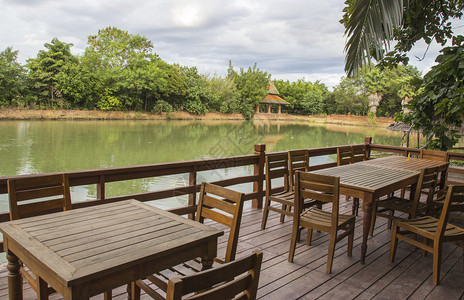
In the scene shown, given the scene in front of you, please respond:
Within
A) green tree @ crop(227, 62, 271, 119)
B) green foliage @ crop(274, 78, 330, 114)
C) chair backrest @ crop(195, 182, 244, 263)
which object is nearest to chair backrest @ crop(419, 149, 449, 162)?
chair backrest @ crop(195, 182, 244, 263)

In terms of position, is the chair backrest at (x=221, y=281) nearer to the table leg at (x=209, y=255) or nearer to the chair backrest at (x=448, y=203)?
the table leg at (x=209, y=255)

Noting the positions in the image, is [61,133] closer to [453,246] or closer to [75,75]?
[75,75]

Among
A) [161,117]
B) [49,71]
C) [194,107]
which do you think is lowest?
[161,117]

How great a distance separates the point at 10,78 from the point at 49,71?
12.4 feet

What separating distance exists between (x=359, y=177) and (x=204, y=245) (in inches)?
84.1

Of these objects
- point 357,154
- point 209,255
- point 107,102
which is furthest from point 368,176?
point 107,102

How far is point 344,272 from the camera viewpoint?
101 inches

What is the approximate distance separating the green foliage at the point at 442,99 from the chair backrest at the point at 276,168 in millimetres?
2422

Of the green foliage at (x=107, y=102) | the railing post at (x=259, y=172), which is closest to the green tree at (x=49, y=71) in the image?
the green foliage at (x=107, y=102)

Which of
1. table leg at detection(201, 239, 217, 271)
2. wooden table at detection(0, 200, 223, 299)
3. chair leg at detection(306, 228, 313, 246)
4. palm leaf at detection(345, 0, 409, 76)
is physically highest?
palm leaf at detection(345, 0, 409, 76)

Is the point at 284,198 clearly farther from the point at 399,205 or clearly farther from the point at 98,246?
the point at 98,246

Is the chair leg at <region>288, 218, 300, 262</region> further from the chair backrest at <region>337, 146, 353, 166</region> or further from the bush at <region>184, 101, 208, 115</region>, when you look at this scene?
the bush at <region>184, 101, 208, 115</region>

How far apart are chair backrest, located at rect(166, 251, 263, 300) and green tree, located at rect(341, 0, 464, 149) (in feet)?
8.95

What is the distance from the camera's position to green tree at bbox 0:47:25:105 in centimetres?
2567
